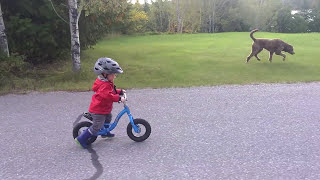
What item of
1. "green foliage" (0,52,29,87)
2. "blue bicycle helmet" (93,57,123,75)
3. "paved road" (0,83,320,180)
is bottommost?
"paved road" (0,83,320,180)

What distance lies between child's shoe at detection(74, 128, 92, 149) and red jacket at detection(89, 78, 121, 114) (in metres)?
0.34

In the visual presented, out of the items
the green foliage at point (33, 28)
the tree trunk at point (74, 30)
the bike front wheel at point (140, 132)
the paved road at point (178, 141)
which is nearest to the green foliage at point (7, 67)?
the paved road at point (178, 141)

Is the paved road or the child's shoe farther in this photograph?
the child's shoe

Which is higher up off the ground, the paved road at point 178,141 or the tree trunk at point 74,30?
the tree trunk at point 74,30

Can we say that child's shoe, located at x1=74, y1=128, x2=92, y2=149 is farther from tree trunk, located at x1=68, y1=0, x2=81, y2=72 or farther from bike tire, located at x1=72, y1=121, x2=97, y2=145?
tree trunk, located at x1=68, y1=0, x2=81, y2=72

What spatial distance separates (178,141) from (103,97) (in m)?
1.39

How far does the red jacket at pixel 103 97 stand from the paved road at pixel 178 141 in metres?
0.60

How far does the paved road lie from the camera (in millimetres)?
4020

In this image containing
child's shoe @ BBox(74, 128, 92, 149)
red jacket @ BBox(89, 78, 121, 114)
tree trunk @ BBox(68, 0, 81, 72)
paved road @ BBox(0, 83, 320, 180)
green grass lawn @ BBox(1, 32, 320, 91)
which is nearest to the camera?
paved road @ BBox(0, 83, 320, 180)

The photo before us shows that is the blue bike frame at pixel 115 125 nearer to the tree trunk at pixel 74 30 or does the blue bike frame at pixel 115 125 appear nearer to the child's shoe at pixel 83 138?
the child's shoe at pixel 83 138

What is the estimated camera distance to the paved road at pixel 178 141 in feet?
13.2

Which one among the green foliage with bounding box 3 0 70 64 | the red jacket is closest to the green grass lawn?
the green foliage with bounding box 3 0 70 64

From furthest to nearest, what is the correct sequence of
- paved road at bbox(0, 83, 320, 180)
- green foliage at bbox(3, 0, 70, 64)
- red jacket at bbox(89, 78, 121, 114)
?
1. green foliage at bbox(3, 0, 70, 64)
2. red jacket at bbox(89, 78, 121, 114)
3. paved road at bbox(0, 83, 320, 180)

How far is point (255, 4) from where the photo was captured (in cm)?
4941
